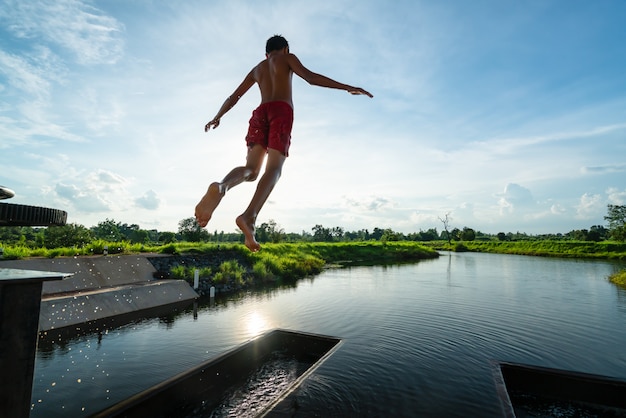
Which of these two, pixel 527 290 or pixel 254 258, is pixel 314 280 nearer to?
pixel 254 258

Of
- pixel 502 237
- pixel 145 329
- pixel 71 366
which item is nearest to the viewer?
pixel 71 366

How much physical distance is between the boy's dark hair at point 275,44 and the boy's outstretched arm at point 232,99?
0.23 metres

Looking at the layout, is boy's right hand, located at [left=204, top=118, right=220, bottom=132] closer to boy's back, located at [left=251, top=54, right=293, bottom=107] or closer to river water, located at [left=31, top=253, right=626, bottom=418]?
boy's back, located at [left=251, top=54, right=293, bottom=107]

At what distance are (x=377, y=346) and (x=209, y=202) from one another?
849 cm

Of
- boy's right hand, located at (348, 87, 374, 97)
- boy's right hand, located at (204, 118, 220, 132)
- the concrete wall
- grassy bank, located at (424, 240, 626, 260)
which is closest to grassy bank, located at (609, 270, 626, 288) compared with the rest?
grassy bank, located at (424, 240, 626, 260)

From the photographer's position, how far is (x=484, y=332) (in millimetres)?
11055

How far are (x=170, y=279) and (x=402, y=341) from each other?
40.2 feet

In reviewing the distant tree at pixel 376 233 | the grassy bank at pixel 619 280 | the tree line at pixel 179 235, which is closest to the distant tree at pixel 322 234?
the tree line at pixel 179 235

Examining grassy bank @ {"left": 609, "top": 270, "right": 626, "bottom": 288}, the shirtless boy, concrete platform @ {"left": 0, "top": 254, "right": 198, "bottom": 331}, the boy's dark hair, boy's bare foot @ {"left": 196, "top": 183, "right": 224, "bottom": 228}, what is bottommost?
grassy bank @ {"left": 609, "top": 270, "right": 626, "bottom": 288}

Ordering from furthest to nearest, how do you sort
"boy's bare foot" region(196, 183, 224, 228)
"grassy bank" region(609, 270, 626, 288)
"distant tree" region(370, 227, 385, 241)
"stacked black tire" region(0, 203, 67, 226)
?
1. "distant tree" region(370, 227, 385, 241)
2. "grassy bank" region(609, 270, 626, 288)
3. "boy's bare foot" region(196, 183, 224, 228)
4. "stacked black tire" region(0, 203, 67, 226)

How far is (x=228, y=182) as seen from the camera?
2105mm

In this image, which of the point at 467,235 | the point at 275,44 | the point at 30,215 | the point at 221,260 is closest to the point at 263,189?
the point at 275,44

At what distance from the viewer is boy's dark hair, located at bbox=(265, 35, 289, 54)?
2.46 m

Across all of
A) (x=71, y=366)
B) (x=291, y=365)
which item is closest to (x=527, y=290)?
(x=291, y=365)
